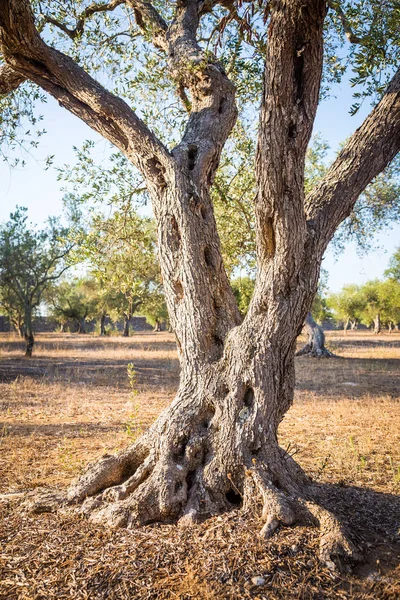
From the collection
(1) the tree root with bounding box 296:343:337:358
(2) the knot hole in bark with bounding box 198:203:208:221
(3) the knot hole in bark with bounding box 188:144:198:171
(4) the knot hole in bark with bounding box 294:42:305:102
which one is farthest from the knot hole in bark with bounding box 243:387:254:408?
(1) the tree root with bounding box 296:343:337:358

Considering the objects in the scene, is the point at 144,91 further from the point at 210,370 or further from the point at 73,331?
the point at 73,331

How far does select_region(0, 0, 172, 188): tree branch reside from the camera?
4.45 metres

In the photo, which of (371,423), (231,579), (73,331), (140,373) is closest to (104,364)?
(140,373)

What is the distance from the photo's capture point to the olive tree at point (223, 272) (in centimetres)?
348

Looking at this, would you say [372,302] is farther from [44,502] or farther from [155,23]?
[44,502]

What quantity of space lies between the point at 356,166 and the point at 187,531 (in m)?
3.49

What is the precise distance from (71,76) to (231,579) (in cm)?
497

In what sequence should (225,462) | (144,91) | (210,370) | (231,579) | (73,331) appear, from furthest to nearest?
(73,331)
(144,91)
(210,370)
(225,462)
(231,579)

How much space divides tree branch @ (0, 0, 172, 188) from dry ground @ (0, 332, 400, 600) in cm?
279

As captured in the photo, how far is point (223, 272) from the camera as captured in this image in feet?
14.5

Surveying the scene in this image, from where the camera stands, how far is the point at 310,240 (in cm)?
396

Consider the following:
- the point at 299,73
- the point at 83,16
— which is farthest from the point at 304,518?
the point at 83,16

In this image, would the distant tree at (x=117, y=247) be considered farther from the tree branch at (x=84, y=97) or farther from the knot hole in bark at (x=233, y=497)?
the knot hole in bark at (x=233, y=497)

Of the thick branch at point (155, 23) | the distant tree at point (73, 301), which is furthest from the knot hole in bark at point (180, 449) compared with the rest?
the distant tree at point (73, 301)
